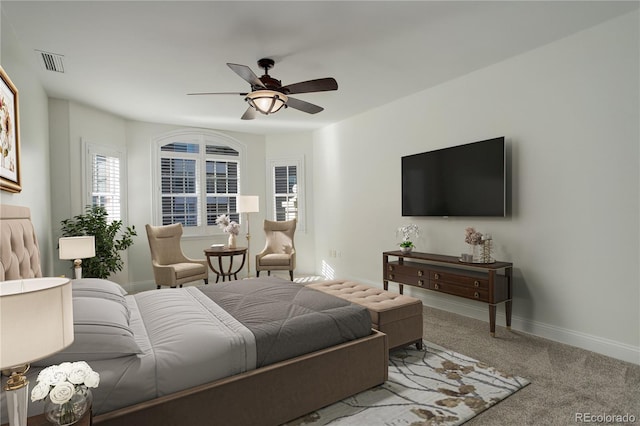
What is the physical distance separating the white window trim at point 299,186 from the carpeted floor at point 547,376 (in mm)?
3602

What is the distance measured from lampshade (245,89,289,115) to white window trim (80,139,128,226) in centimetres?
305

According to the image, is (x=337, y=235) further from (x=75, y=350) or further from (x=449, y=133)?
(x=75, y=350)

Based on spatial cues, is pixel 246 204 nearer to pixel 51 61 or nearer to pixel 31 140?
pixel 31 140

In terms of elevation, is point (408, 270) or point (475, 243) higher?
point (475, 243)

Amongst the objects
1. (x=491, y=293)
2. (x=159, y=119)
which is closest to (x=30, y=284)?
(x=491, y=293)

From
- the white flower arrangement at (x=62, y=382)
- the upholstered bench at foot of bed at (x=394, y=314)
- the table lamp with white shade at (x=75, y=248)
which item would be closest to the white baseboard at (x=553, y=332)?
the upholstered bench at foot of bed at (x=394, y=314)

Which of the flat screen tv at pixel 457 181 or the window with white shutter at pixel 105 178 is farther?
the window with white shutter at pixel 105 178

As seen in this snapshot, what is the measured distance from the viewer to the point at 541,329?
130 inches

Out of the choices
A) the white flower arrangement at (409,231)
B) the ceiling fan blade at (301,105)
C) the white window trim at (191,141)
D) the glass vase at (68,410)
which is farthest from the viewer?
the white window trim at (191,141)

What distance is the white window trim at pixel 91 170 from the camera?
15.7 feet

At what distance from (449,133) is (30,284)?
13.3 feet

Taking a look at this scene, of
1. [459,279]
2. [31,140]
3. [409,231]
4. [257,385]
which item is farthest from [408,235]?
[31,140]

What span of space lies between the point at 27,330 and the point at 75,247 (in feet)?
9.65

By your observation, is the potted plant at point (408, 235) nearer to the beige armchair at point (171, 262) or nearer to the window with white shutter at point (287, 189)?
the window with white shutter at point (287, 189)
